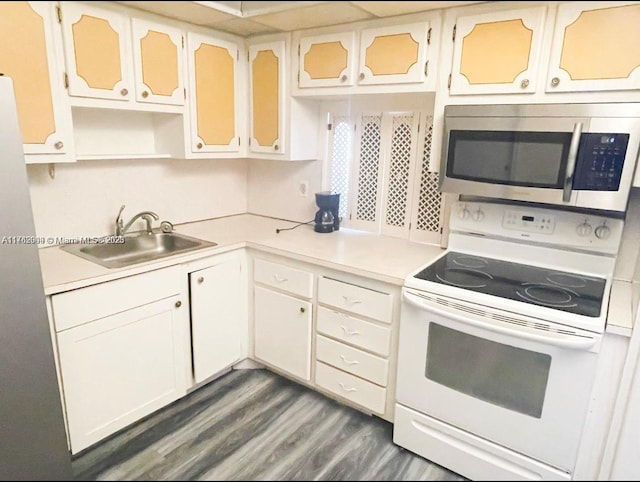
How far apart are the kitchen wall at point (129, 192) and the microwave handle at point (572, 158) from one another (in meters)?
1.92

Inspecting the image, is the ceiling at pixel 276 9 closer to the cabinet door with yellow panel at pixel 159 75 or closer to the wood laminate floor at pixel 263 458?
the wood laminate floor at pixel 263 458

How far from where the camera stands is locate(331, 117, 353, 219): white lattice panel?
7.83ft

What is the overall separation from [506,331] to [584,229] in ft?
1.92

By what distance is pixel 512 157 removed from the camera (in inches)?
61.9

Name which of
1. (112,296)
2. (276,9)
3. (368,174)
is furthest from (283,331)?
(276,9)

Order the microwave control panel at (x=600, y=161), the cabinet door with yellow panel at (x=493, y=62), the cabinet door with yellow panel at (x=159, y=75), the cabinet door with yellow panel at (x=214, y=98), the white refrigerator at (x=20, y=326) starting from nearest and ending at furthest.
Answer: the white refrigerator at (x=20, y=326), the microwave control panel at (x=600, y=161), the cabinet door with yellow panel at (x=493, y=62), the cabinet door with yellow panel at (x=159, y=75), the cabinet door with yellow panel at (x=214, y=98)

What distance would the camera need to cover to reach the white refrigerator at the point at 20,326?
4.09 ft

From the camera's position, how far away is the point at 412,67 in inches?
70.6

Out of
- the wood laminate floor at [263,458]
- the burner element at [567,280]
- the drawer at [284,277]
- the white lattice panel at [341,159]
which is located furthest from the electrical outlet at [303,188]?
the wood laminate floor at [263,458]

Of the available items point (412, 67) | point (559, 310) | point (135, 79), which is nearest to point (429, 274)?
point (559, 310)

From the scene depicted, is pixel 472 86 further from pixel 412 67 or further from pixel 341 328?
pixel 341 328

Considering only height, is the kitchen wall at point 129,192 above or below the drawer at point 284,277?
above

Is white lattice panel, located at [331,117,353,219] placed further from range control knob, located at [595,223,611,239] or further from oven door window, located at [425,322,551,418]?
range control knob, located at [595,223,611,239]

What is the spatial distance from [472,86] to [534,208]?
556 millimetres
